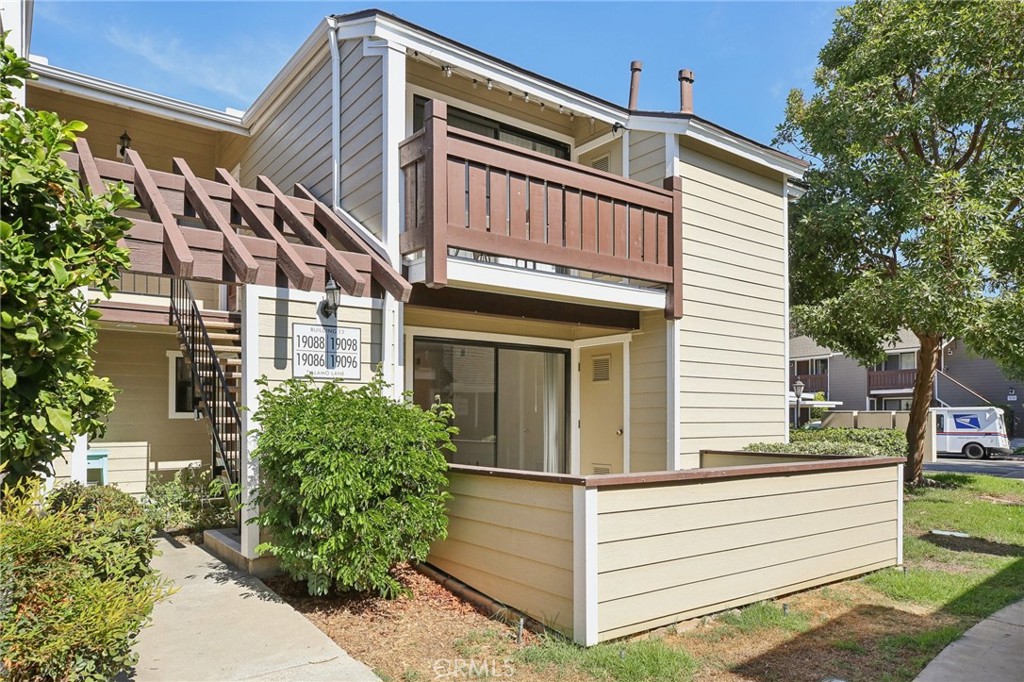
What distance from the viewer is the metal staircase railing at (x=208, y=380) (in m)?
7.09

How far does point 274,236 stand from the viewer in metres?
5.99

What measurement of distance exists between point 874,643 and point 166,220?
6.22m

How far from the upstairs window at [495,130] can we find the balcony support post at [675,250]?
1564 mm

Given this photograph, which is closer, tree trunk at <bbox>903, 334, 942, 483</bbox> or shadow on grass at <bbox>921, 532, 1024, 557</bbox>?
shadow on grass at <bbox>921, 532, 1024, 557</bbox>

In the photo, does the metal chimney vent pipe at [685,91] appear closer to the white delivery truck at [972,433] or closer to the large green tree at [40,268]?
the large green tree at [40,268]

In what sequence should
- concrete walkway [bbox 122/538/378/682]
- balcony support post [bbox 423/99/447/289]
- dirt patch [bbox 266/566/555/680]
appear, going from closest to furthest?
concrete walkway [bbox 122/538/378/682]
dirt patch [bbox 266/566/555/680]
balcony support post [bbox 423/99/447/289]

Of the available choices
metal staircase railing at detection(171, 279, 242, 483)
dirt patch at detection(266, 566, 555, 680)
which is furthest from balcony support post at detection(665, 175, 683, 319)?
metal staircase railing at detection(171, 279, 242, 483)

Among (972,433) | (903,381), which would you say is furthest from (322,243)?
(903,381)

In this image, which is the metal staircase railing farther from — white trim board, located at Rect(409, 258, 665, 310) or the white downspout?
white trim board, located at Rect(409, 258, 665, 310)

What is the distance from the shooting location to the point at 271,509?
5117 millimetres

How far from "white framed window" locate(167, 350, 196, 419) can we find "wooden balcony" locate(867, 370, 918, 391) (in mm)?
34964

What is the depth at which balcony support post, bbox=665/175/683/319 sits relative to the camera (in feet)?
27.2

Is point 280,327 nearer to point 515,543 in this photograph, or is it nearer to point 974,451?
point 515,543

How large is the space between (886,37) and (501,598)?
37.4 feet
